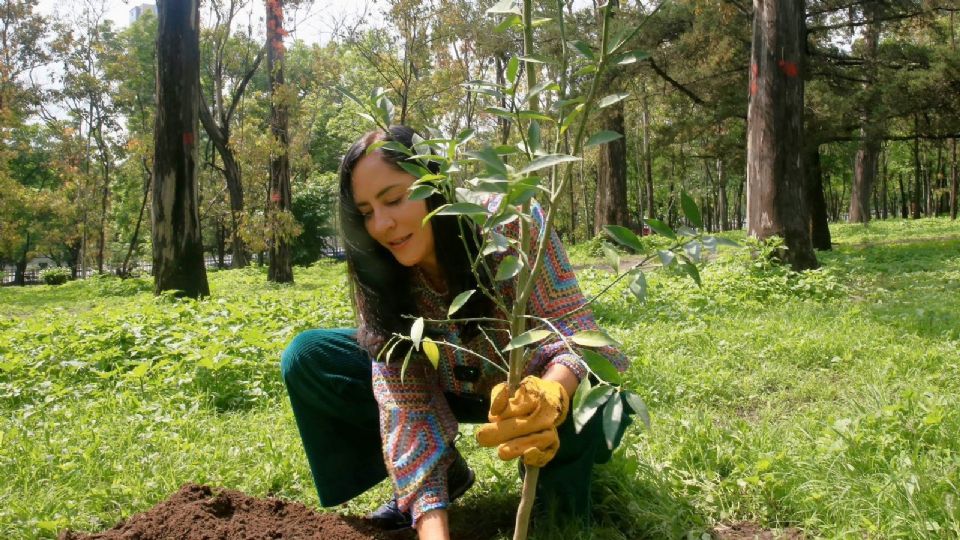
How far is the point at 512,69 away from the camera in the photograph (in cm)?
108

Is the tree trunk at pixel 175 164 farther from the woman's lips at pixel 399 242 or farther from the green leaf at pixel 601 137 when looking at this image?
the green leaf at pixel 601 137

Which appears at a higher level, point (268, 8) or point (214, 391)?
point (268, 8)

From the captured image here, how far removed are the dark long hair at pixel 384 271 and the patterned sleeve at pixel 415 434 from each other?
0.37 ft

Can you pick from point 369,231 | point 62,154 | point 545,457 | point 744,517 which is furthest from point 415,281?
point 62,154

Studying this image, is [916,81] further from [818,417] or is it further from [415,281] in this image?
[415,281]

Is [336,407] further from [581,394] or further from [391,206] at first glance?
[581,394]

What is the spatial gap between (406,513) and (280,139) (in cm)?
1014

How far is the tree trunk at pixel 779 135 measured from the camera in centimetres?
657

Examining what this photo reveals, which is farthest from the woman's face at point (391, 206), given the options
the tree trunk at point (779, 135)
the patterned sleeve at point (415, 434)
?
the tree trunk at point (779, 135)

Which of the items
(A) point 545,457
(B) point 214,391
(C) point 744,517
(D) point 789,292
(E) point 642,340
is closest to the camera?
(A) point 545,457

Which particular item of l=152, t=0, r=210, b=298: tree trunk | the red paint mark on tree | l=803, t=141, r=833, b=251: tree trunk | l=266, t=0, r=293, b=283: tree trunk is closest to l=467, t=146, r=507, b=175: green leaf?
the red paint mark on tree

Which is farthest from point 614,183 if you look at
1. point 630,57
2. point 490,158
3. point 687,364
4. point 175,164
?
point 490,158

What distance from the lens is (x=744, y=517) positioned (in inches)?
73.0

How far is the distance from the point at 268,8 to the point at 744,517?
11.8m
